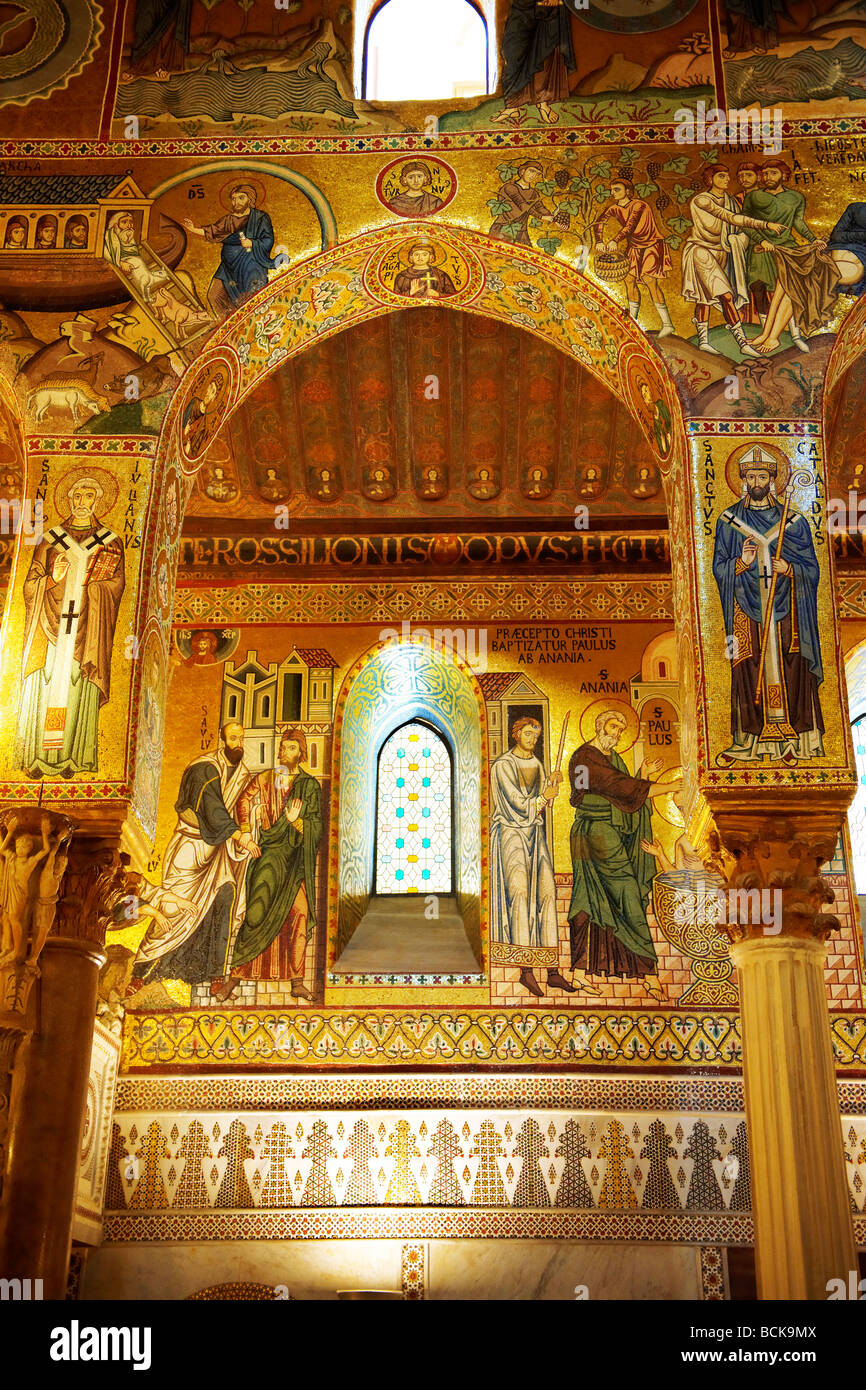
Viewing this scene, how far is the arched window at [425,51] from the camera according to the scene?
1015cm

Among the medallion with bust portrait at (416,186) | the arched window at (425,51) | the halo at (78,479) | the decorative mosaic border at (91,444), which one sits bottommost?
the halo at (78,479)

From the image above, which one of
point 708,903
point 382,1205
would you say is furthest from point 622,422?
point 382,1205

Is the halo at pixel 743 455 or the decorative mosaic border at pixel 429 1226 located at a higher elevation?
the halo at pixel 743 455

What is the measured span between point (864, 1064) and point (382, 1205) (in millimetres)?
3683

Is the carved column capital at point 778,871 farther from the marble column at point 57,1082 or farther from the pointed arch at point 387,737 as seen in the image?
the pointed arch at point 387,737

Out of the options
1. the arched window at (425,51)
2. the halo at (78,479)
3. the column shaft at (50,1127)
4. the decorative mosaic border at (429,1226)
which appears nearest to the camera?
the column shaft at (50,1127)

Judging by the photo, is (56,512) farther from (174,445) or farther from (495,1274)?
(495,1274)

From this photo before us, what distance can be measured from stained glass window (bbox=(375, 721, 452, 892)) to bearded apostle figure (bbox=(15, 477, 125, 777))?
4300 millimetres

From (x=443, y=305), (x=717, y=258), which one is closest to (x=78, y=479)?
(x=443, y=305)

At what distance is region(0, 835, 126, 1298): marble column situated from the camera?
7.43 m

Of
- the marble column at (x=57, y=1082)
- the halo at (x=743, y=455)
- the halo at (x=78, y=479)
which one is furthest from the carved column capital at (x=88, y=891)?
the halo at (x=743, y=455)

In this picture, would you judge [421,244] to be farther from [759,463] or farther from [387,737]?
[387,737]

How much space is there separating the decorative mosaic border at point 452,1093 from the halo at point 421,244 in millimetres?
5797

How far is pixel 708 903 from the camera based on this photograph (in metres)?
11.6
